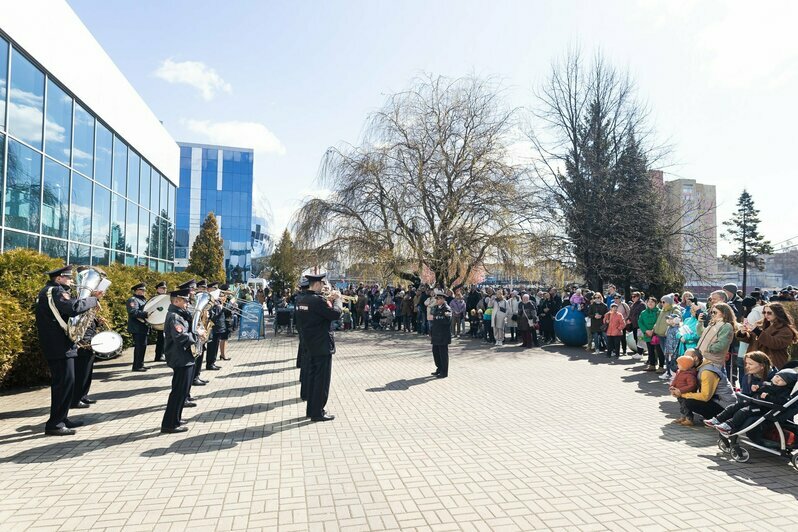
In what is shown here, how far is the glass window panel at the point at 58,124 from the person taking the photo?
1364 centimetres

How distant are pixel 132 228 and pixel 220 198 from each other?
4580cm

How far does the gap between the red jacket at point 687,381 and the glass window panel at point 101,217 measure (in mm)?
17559

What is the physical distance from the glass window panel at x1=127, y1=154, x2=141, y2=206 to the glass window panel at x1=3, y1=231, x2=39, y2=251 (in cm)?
822

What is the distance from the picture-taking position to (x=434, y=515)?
158 inches

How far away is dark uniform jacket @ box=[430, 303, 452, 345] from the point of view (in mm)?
10508

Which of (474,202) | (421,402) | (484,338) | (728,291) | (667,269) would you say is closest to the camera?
(421,402)

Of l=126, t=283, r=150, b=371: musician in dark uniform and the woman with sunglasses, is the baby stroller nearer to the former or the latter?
the woman with sunglasses

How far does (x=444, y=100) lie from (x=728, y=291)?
1519 centimetres

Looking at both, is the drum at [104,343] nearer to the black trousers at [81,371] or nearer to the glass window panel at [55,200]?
the black trousers at [81,371]

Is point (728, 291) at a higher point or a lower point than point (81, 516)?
higher

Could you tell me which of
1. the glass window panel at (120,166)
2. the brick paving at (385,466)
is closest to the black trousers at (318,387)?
the brick paving at (385,466)

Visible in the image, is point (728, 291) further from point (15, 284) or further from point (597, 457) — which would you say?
point (15, 284)

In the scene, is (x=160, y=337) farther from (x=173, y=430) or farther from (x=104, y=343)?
(x=173, y=430)

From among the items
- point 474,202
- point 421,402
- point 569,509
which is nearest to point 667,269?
point 474,202
